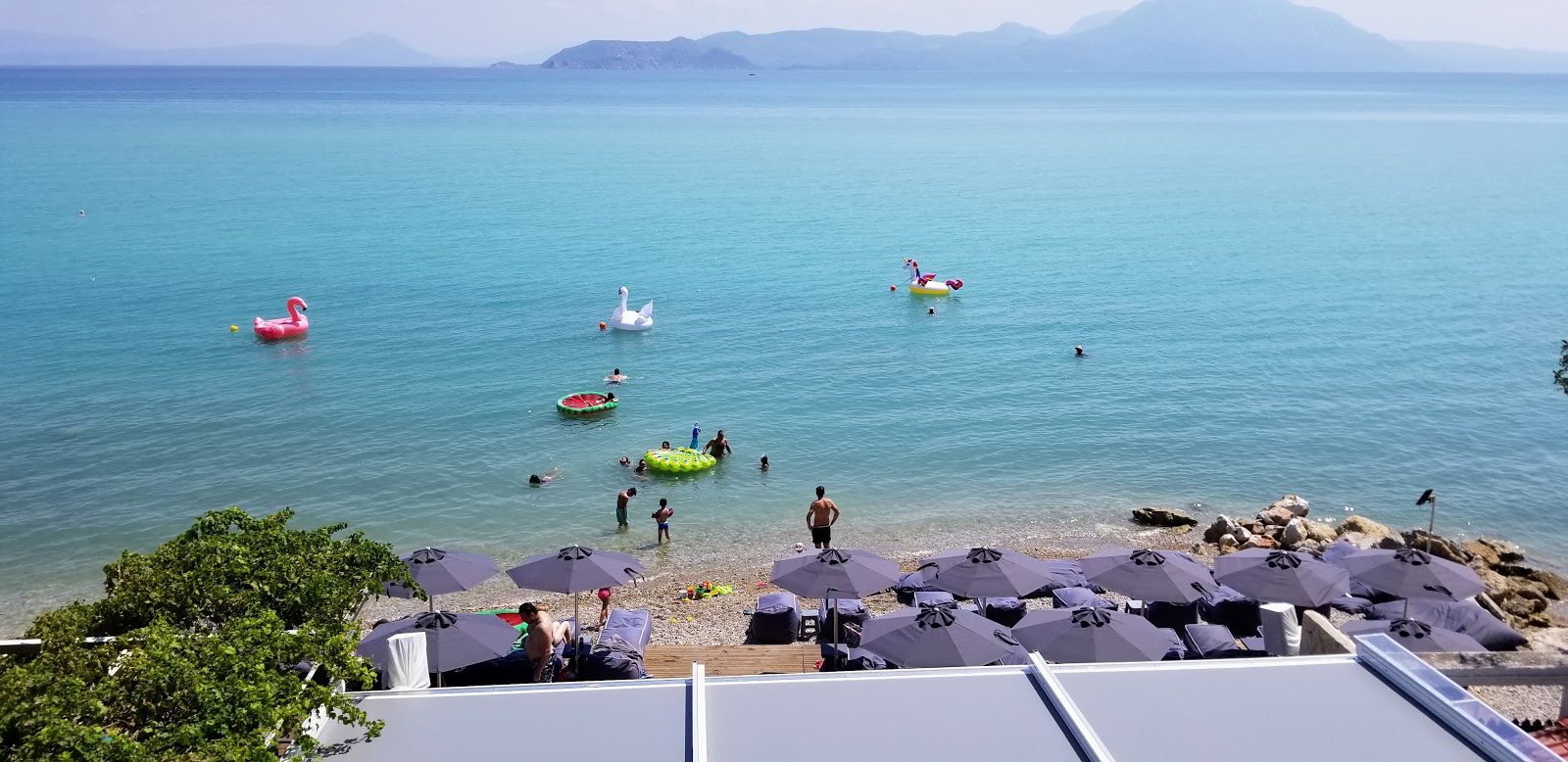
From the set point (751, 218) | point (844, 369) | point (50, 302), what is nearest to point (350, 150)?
point (751, 218)

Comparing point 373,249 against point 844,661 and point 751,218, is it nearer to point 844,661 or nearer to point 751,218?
point 751,218

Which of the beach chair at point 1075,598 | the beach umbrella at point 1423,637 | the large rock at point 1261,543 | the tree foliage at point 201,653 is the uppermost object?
the tree foliage at point 201,653

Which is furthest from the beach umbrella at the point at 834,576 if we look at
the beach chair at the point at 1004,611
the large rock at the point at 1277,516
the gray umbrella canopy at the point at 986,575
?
the large rock at the point at 1277,516

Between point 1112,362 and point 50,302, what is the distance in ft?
124

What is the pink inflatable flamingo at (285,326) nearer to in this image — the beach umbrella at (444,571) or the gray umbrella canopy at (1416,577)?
the beach umbrella at (444,571)

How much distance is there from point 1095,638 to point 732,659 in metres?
4.31

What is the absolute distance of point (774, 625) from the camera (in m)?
15.6

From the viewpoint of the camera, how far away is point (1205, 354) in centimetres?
3666

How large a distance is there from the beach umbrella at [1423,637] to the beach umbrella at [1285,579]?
31.7 inches

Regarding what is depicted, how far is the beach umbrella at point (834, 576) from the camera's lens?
14.2m

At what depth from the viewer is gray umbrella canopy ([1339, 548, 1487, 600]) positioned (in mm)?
14555

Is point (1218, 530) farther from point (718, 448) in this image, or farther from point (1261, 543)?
point (718, 448)

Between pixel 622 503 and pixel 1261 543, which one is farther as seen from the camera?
pixel 622 503

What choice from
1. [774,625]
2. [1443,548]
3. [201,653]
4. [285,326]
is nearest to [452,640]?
[201,653]
